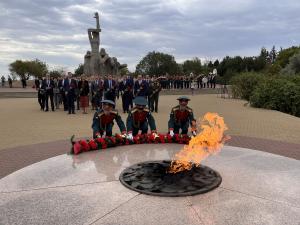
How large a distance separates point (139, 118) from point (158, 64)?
190ft

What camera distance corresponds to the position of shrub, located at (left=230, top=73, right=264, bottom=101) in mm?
22859

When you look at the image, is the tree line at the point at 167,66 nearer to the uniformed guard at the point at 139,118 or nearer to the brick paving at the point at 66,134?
the brick paving at the point at 66,134

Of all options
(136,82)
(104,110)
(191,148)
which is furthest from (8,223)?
(136,82)

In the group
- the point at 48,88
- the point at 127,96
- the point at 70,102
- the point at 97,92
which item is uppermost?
the point at 48,88

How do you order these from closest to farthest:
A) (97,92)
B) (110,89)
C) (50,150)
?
(50,150), (110,89), (97,92)

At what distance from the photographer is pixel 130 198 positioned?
14.1ft

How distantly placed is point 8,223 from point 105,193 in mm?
1245

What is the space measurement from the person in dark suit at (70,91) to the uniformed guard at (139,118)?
864 cm

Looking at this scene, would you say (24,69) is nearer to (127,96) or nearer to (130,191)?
(127,96)

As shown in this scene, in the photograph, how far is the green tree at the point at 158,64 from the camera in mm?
63750

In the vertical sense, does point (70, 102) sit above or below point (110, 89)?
below

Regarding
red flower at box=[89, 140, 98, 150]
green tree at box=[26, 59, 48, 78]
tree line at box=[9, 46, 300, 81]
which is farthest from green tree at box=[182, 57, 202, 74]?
red flower at box=[89, 140, 98, 150]

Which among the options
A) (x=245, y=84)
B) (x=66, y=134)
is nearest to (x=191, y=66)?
(x=245, y=84)

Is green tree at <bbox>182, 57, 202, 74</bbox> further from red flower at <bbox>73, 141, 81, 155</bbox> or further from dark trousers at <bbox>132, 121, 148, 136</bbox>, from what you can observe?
red flower at <bbox>73, 141, 81, 155</bbox>
